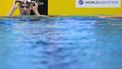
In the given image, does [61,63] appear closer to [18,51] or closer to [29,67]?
[29,67]

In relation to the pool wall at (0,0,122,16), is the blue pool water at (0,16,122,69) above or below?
above

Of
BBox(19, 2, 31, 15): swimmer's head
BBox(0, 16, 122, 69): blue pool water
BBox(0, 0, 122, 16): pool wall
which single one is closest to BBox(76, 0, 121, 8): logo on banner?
BBox(0, 0, 122, 16): pool wall

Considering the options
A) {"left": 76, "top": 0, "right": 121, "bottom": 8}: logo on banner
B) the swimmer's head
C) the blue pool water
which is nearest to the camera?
the blue pool water

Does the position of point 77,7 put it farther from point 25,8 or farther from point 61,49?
point 61,49

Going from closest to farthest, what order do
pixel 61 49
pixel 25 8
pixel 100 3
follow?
pixel 61 49, pixel 25 8, pixel 100 3

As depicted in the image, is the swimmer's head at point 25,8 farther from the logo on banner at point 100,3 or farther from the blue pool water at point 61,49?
the logo on banner at point 100,3

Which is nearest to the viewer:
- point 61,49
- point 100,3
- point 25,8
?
point 61,49

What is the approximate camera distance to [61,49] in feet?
3.76

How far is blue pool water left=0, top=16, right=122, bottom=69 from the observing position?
95cm

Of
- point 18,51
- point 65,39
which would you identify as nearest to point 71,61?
point 18,51

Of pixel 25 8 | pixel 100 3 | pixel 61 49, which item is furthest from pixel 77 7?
pixel 61 49

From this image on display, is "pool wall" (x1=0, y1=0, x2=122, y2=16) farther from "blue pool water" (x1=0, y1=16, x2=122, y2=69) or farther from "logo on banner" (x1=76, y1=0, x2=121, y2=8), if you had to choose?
"blue pool water" (x1=0, y1=16, x2=122, y2=69)

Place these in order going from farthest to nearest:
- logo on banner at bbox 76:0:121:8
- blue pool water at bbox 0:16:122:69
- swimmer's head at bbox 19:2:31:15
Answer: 1. logo on banner at bbox 76:0:121:8
2. swimmer's head at bbox 19:2:31:15
3. blue pool water at bbox 0:16:122:69

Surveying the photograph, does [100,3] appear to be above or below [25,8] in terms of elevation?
below
